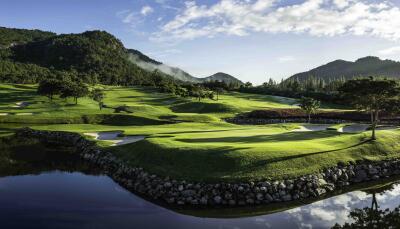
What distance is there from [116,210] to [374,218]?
1772cm

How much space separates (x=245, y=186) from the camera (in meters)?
29.7

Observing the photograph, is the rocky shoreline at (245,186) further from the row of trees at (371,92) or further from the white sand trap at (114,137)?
the white sand trap at (114,137)

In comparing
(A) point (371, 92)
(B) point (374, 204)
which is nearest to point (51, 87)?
(A) point (371, 92)

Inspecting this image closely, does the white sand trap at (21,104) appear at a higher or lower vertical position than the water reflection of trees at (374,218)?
higher

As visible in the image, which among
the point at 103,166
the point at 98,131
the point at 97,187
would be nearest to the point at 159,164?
the point at 97,187

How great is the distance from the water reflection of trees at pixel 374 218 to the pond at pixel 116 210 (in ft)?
1.62

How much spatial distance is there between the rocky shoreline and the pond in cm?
126

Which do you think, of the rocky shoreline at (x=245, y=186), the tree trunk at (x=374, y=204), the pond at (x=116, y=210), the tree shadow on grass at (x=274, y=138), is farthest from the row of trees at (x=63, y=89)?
the tree trunk at (x=374, y=204)

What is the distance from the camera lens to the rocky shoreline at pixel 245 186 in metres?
29.0

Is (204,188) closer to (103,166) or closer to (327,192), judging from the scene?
(327,192)

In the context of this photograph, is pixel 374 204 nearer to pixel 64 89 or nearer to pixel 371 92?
pixel 371 92

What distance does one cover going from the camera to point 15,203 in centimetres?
2823

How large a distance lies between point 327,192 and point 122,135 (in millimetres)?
31638

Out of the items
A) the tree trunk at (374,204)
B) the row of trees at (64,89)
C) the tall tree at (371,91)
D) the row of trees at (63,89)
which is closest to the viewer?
the tree trunk at (374,204)
